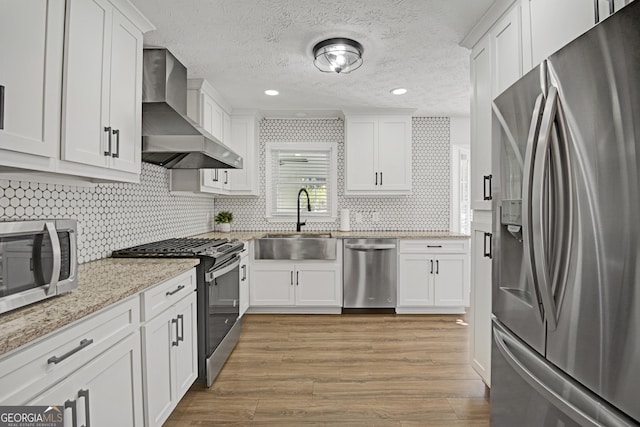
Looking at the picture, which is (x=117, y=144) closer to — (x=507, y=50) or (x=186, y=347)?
(x=186, y=347)

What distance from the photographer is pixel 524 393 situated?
122cm

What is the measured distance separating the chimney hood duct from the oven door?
88 cm

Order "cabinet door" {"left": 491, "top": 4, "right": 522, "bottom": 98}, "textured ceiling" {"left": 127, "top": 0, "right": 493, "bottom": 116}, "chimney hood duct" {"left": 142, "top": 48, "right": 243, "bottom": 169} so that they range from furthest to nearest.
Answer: "chimney hood duct" {"left": 142, "top": 48, "right": 243, "bottom": 169} → "textured ceiling" {"left": 127, "top": 0, "right": 493, "bottom": 116} → "cabinet door" {"left": 491, "top": 4, "right": 522, "bottom": 98}

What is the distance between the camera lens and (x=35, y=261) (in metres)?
1.24

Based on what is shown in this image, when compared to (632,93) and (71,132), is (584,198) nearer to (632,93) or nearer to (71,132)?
(632,93)

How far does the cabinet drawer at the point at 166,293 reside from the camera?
170 cm

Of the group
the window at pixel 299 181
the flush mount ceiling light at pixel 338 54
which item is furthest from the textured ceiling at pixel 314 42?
the window at pixel 299 181

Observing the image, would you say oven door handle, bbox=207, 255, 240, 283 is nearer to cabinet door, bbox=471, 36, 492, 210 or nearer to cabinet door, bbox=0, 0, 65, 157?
cabinet door, bbox=0, 0, 65, 157

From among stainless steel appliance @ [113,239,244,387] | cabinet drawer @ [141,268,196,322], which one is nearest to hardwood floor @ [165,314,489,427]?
stainless steel appliance @ [113,239,244,387]

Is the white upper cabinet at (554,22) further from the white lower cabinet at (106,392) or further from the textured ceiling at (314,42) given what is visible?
the white lower cabinet at (106,392)

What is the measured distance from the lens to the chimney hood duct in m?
2.35

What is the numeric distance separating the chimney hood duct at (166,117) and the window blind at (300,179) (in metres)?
1.96

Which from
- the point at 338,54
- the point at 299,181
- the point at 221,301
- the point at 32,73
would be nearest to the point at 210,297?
the point at 221,301

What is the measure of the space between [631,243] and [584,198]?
17 cm
